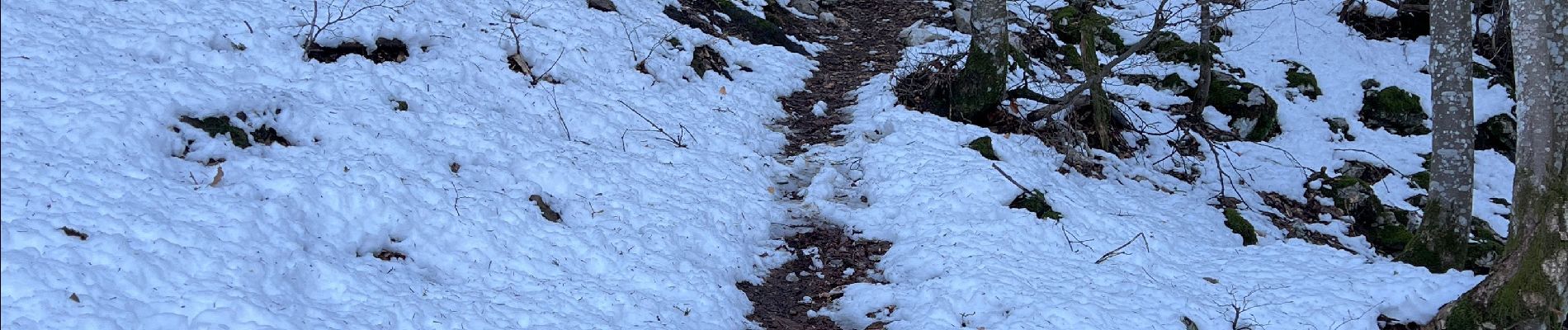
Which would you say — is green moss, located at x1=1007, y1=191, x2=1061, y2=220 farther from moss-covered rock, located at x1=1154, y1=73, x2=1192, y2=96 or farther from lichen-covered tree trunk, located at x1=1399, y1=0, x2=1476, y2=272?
moss-covered rock, located at x1=1154, y1=73, x2=1192, y2=96

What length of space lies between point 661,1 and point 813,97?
10.5 feet

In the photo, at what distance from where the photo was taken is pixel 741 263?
776 cm

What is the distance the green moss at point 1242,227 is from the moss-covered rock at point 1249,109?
444 cm

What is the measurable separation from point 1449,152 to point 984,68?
476 centimetres

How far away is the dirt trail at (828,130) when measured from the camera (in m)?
7.37

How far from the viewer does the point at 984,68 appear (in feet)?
37.4

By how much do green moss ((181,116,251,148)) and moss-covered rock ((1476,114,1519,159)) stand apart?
1637cm

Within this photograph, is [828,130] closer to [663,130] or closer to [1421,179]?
[663,130]

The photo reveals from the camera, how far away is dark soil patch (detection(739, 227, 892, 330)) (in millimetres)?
7078

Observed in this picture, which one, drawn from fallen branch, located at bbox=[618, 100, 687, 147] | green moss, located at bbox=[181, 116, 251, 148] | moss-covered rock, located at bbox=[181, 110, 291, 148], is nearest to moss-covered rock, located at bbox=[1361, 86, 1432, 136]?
fallen branch, located at bbox=[618, 100, 687, 147]

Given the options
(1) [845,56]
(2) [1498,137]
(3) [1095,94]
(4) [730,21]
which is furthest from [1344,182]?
(4) [730,21]

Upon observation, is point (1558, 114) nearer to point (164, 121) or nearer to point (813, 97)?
point (813, 97)

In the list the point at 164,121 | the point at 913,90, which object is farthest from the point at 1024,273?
the point at 164,121

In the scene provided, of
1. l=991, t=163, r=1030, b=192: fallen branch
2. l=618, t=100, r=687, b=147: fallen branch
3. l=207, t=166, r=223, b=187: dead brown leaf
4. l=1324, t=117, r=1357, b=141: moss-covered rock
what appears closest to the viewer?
l=207, t=166, r=223, b=187: dead brown leaf
